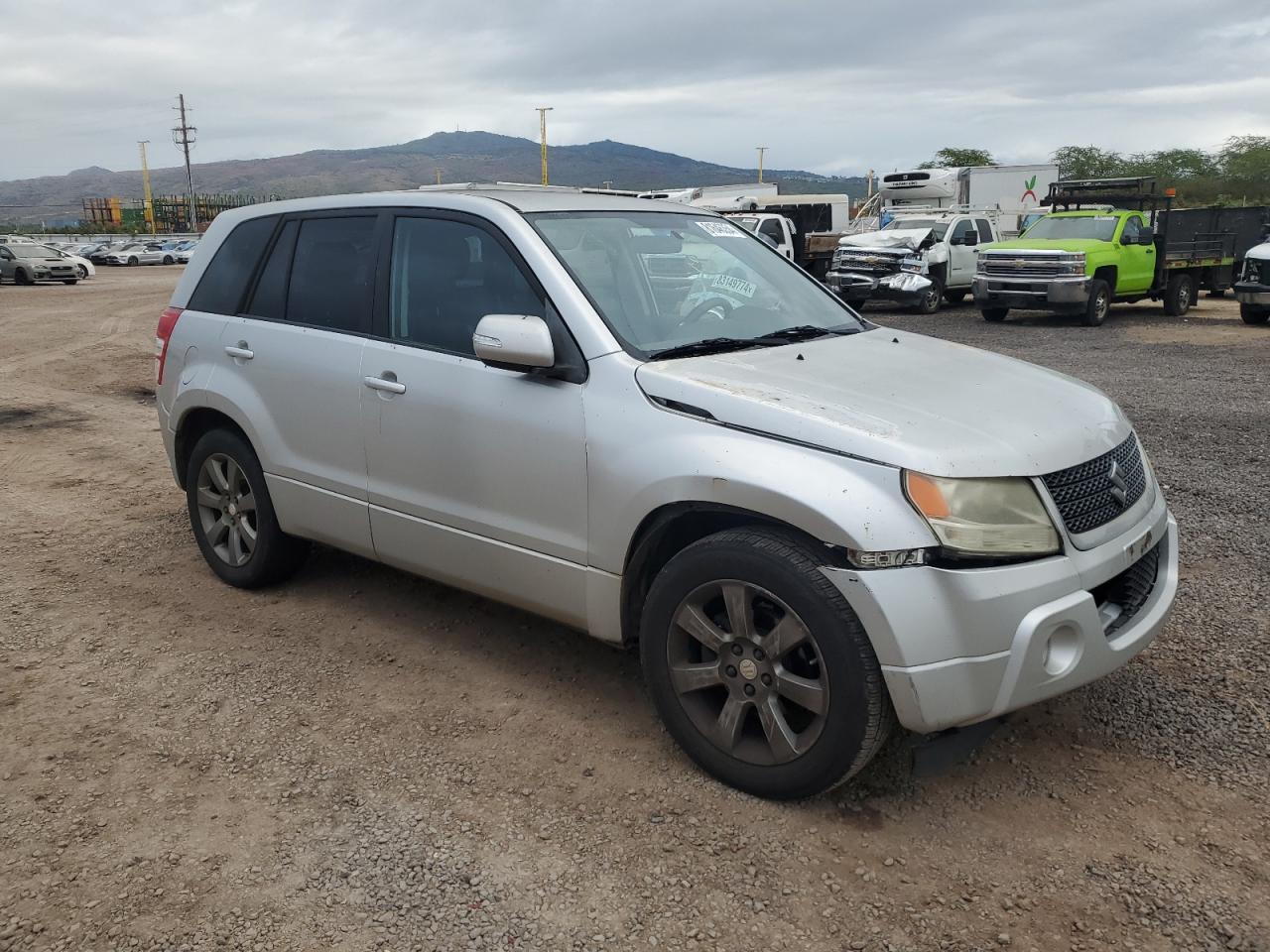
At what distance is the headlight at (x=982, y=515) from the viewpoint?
2814 mm

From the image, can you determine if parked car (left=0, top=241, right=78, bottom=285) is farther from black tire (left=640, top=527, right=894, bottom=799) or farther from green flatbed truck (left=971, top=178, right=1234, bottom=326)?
black tire (left=640, top=527, right=894, bottom=799)

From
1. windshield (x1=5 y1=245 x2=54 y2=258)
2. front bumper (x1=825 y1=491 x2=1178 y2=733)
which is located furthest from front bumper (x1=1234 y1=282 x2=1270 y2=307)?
windshield (x1=5 y1=245 x2=54 y2=258)

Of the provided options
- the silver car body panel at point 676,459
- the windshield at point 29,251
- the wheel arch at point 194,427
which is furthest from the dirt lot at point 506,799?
the windshield at point 29,251

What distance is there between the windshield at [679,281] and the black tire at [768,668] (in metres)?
0.82

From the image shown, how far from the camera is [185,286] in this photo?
512 cm

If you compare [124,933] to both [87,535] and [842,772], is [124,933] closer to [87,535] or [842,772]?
[842,772]

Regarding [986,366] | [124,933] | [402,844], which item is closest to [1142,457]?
[986,366]

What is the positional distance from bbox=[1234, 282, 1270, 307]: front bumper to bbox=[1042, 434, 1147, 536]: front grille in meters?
15.1

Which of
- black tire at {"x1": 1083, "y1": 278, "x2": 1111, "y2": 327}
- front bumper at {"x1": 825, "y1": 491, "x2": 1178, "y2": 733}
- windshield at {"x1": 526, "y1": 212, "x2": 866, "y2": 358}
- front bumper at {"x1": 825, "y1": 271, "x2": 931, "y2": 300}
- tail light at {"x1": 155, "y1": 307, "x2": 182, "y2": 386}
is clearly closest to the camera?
front bumper at {"x1": 825, "y1": 491, "x2": 1178, "y2": 733}

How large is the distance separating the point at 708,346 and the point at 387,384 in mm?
1252

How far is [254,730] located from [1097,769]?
2.85 meters

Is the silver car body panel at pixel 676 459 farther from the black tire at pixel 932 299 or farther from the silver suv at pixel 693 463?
the black tire at pixel 932 299

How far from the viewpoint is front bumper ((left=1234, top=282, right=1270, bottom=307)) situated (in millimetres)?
15992

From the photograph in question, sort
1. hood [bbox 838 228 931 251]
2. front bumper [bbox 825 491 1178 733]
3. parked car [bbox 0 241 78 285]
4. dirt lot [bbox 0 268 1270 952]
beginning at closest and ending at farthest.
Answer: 1. dirt lot [bbox 0 268 1270 952]
2. front bumper [bbox 825 491 1178 733]
3. hood [bbox 838 228 931 251]
4. parked car [bbox 0 241 78 285]
